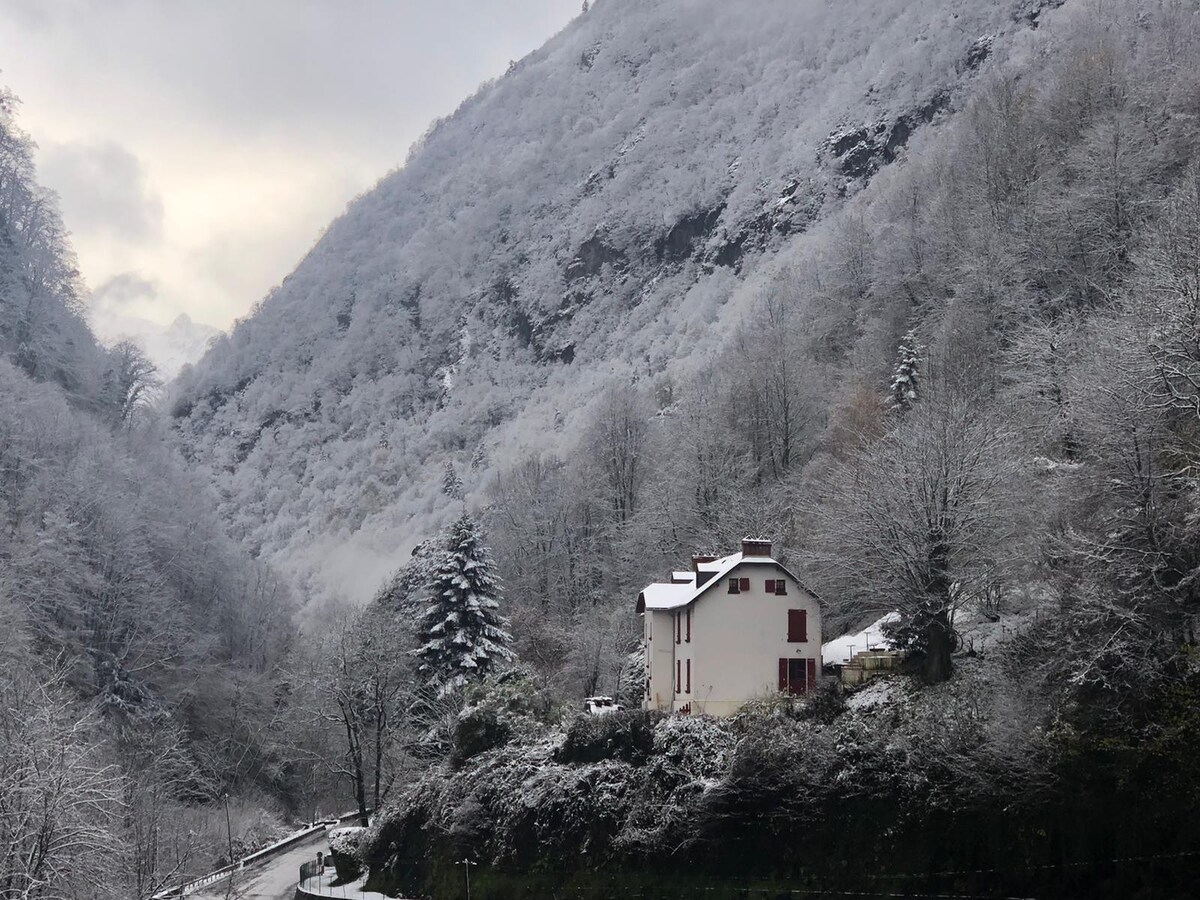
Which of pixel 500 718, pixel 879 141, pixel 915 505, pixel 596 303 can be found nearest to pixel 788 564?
pixel 915 505

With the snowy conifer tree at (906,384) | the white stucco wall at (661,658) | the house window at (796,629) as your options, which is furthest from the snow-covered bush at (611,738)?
the snowy conifer tree at (906,384)

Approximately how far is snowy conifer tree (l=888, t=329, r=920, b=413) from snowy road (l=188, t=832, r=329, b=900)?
1389 inches

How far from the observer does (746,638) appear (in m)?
35.7

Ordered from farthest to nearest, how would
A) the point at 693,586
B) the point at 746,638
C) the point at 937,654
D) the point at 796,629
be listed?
the point at 693,586, the point at 796,629, the point at 746,638, the point at 937,654

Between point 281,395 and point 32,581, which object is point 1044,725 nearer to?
point 32,581

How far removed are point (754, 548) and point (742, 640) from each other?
11.6 feet

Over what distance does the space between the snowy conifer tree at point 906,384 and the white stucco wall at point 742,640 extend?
68.7 ft

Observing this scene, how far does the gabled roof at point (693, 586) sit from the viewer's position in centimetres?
3603

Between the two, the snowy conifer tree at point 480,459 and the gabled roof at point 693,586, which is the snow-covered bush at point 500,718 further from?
the snowy conifer tree at point 480,459

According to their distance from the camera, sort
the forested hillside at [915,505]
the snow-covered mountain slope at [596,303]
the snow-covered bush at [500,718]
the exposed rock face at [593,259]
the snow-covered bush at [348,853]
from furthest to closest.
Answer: the exposed rock face at [593,259], the snow-covered mountain slope at [596,303], the snow-covered bush at [348,853], the snow-covered bush at [500,718], the forested hillside at [915,505]

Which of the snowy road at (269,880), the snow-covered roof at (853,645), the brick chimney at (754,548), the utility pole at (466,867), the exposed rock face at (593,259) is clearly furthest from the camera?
the exposed rock face at (593,259)

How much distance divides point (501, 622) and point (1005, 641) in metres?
26.6

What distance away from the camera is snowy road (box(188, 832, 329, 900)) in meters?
41.1

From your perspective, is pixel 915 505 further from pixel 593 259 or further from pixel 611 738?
pixel 593 259
